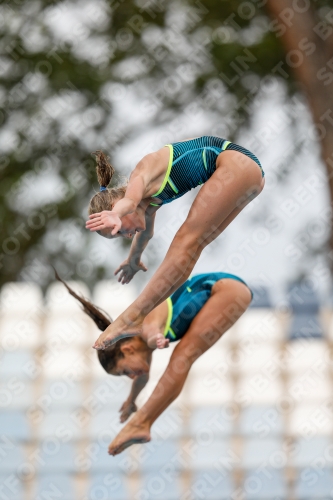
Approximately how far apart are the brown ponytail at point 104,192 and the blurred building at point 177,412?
387 cm

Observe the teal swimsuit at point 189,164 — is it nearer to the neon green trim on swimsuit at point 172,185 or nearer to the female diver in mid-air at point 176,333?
the neon green trim on swimsuit at point 172,185

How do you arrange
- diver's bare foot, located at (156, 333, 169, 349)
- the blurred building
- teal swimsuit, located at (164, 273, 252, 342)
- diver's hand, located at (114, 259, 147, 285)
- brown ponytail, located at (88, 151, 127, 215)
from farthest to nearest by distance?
the blurred building, teal swimsuit, located at (164, 273, 252, 342), diver's hand, located at (114, 259, 147, 285), diver's bare foot, located at (156, 333, 169, 349), brown ponytail, located at (88, 151, 127, 215)

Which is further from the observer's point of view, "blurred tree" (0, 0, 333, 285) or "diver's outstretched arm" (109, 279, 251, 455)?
"blurred tree" (0, 0, 333, 285)

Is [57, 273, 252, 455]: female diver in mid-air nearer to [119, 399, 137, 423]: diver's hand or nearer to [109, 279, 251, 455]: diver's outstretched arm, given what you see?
[109, 279, 251, 455]: diver's outstretched arm

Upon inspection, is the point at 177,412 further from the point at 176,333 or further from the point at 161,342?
the point at 161,342

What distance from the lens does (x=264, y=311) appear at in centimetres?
810

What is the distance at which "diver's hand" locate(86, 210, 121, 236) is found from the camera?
285 centimetres

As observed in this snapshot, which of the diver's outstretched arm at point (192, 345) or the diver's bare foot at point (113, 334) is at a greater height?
the diver's bare foot at point (113, 334)

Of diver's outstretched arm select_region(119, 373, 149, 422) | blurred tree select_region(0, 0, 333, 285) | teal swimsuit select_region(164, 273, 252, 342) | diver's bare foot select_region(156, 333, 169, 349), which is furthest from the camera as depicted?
blurred tree select_region(0, 0, 333, 285)

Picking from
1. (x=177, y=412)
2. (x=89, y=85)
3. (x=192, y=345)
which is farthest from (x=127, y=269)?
(x=89, y=85)

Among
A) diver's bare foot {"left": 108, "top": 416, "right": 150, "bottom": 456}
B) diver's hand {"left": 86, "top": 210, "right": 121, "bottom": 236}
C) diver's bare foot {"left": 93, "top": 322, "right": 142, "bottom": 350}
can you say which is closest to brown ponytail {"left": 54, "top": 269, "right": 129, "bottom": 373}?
diver's bare foot {"left": 108, "top": 416, "right": 150, "bottom": 456}

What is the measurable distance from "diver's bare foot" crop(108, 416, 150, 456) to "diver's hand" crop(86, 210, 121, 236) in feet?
3.84

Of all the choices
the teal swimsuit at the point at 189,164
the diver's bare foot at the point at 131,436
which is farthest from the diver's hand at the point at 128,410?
the teal swimsuit at the point at 189,164

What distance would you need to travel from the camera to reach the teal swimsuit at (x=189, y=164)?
3.22m
